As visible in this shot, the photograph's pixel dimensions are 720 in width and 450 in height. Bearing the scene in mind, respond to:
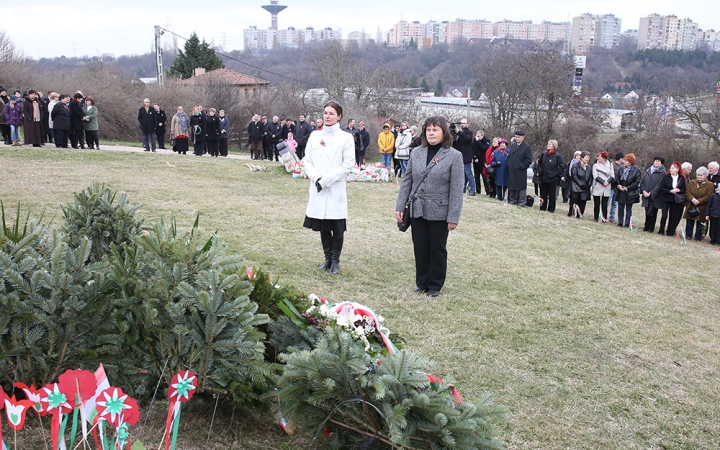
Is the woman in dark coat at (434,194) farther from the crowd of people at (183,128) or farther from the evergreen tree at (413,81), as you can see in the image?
the evergreen tree at (413,81)

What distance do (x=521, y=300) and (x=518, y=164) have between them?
9.05m

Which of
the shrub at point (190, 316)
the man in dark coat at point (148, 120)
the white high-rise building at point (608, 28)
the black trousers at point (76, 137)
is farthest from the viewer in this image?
the white high-rise building at point (608, 28)

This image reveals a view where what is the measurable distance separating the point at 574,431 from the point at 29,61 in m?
39.1

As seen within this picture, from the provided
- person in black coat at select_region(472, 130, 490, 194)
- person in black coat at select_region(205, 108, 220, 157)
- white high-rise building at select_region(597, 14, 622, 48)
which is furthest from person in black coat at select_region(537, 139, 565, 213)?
white high-rise building at select_region(597, 14, 622, 48)

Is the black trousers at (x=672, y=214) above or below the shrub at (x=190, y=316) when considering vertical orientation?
below

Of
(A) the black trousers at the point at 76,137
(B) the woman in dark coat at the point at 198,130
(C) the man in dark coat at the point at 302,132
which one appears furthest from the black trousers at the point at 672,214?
(A) the black trousers at the point at 76,137

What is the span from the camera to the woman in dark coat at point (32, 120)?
56.9ft

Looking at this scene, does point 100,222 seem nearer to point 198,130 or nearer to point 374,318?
point 374,318

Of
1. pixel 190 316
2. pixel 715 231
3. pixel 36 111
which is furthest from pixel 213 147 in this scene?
pixel 190 316

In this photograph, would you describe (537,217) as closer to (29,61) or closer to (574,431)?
(574,431)

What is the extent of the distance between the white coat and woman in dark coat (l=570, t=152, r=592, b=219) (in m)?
9.92

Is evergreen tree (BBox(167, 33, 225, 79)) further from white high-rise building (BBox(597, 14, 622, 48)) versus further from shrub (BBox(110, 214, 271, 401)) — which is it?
white high-rise building (BBox(597, 14, 622, 48))

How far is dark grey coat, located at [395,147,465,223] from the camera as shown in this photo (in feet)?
21.5

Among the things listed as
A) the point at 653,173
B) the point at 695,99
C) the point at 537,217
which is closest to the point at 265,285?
the point at 537,217
